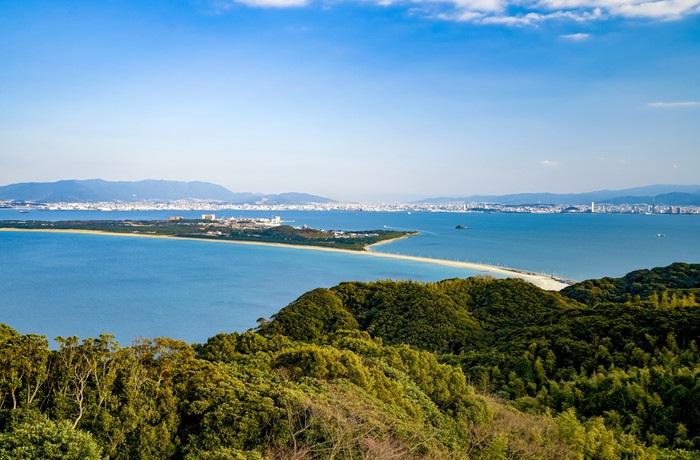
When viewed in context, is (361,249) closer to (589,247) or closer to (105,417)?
(589,247)

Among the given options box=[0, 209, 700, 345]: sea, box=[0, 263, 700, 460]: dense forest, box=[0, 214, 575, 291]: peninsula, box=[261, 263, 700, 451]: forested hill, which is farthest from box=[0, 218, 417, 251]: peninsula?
box=[0, 263, 700, 460]: dense forest

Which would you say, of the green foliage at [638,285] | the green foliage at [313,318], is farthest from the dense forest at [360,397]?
the green foliage at [638,285]

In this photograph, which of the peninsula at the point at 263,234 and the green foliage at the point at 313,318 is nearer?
the green foliage at the point at 313,318

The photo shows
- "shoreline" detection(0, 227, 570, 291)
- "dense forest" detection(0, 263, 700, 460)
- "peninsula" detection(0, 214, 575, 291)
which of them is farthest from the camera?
"peninsula" detection(0, 214, 575, 291)

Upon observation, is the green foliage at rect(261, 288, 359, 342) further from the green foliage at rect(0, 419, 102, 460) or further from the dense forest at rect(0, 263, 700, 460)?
the green foliage at rect(0, 419, 102, 460)

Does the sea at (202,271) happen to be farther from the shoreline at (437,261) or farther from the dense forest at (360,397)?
the dense forest at (360,397)

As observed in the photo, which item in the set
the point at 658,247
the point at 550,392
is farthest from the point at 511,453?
the point at 658,247

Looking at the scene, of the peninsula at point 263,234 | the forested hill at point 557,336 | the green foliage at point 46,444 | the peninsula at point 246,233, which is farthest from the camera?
the peninsula at point 246,233
